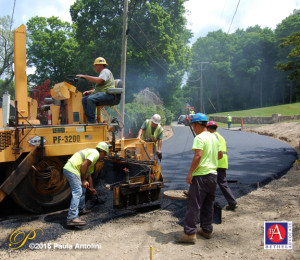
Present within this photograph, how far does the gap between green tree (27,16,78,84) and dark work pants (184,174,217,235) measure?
31.5 meters

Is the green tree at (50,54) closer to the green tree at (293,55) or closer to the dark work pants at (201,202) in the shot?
the green tree at (293,55)

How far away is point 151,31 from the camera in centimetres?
2956

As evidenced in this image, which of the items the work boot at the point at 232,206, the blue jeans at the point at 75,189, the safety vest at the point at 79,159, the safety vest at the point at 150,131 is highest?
the safety vest at the point at 150,131

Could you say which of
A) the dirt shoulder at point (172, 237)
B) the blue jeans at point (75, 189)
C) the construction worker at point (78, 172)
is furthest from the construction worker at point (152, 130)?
the blue jeans at point (75, 189)

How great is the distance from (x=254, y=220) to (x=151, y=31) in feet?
87.4

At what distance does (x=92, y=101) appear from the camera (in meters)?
5.59

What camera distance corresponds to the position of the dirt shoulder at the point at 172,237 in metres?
3.87

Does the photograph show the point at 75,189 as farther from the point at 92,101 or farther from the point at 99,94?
the point at 99,94

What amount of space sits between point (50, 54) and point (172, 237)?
33756 millimetres

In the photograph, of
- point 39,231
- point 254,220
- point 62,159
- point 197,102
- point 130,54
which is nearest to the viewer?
point 39,231

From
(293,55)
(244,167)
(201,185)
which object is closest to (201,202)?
(201,185)

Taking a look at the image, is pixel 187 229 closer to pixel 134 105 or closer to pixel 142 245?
pixel 142 245

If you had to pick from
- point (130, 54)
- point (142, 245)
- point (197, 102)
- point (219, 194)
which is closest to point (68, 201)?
point (142, 245)

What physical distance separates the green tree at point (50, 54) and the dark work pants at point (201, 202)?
31.5 metres
